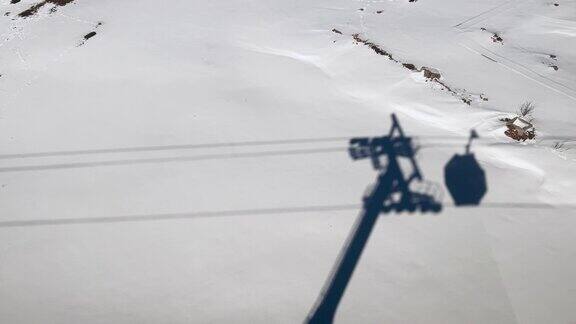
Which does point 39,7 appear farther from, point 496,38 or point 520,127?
point 520,127

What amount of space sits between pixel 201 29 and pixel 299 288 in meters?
11.5

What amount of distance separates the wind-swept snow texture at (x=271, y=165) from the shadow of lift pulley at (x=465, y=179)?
0.22 meters

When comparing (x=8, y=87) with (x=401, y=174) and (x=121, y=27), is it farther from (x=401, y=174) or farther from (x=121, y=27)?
(x=401, y=174)

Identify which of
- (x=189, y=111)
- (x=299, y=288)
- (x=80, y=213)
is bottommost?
(x=299, y=288)

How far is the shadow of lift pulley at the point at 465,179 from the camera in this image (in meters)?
8.16

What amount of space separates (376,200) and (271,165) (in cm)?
281

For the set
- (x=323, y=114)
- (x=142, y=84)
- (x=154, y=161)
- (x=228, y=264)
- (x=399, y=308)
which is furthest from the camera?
(x=142, y=84)

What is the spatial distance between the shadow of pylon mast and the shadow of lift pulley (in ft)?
1.98

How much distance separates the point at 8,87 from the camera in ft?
39.3

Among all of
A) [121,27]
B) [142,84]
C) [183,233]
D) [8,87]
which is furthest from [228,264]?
[121,27]

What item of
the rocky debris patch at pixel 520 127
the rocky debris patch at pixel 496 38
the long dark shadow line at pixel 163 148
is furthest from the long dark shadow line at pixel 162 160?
the rocky debris patch at pixel 496 38

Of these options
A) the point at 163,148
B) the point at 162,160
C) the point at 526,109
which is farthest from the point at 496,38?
the point at 162,160

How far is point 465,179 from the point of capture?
335 inches

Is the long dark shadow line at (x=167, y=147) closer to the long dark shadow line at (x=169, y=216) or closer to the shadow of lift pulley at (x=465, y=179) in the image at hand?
the long dark shadow line at (x=169, y=216)
